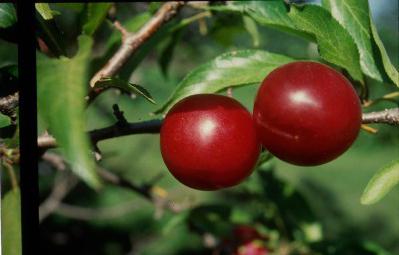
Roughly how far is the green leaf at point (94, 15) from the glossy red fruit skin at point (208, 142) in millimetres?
338

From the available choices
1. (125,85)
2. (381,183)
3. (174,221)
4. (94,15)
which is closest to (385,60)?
(381,183)

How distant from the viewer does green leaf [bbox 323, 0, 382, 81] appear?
3.32 ft

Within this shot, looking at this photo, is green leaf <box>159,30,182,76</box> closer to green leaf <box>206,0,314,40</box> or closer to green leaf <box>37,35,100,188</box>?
green leaf <box>206,0,314,40</box>

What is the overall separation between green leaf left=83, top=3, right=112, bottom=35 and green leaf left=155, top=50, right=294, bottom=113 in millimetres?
245

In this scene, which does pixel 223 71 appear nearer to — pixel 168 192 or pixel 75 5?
pixel 75 5

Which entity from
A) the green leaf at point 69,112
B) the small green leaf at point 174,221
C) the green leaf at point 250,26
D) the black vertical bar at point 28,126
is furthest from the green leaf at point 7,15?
the small green leaf at point 174,221

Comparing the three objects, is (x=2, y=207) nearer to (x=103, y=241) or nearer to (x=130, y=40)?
(x=130, y=40)

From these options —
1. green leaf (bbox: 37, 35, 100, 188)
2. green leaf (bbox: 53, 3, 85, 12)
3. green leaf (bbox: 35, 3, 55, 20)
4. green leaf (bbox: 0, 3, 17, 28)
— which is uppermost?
green leaf (bbox: 37, 35, 100, 188)

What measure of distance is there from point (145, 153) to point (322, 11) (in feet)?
18.5

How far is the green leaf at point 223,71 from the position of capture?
1.05 meters

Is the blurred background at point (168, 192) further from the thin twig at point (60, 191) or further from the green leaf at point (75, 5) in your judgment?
the thin twig at point (60, 191)

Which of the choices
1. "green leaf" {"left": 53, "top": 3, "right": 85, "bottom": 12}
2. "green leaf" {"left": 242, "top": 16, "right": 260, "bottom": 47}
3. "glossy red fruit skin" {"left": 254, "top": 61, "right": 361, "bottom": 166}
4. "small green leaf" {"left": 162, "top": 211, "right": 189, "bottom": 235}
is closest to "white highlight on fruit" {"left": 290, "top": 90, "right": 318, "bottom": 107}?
"glossy red fruit skin" {"left": 254, "top": 61, "right": 361, "bottom": 166}

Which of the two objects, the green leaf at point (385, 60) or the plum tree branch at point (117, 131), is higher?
the green leaf at point (385, 60)

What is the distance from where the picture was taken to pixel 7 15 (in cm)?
98
